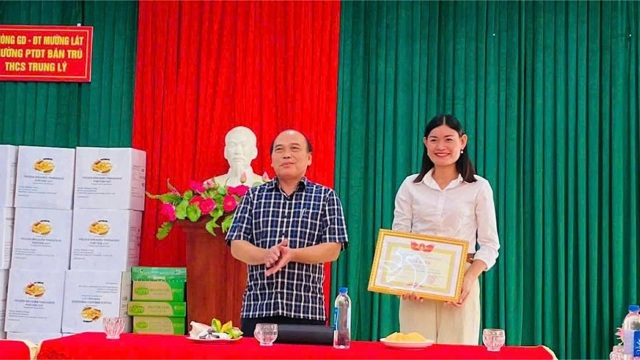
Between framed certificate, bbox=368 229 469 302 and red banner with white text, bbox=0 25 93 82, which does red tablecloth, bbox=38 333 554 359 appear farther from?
red banner with white text, bbox=0 25 93 82

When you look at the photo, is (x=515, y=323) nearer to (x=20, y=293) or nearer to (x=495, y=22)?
(x=495, y=22)

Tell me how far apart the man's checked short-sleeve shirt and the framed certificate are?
18cm

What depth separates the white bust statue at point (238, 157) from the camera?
5180 millimetres

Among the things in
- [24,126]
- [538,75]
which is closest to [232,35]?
[24,126]

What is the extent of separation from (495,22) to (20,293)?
361cm

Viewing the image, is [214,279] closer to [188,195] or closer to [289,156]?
[188,195]

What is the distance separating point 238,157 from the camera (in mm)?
5195

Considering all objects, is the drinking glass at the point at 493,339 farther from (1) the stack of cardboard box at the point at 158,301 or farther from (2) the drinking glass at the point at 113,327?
(1) the stack of cardboard box at the point at 158,301

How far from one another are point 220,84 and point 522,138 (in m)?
2.11

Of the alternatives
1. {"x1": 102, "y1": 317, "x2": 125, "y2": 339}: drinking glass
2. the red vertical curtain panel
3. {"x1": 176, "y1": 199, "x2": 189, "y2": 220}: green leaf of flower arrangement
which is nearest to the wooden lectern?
{"x1": 176, "y1": 199, "x2": 189, "y2": 220}: green leaf of flower arrangement

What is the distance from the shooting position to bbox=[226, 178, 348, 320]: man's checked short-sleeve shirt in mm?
3100

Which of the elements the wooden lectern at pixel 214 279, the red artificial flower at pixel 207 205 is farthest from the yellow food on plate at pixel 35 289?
the red artificial flower at pixel 207 205

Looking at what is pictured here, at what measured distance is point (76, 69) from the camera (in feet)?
19.1

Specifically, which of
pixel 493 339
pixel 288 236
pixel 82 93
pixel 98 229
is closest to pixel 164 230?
pixel 98 229
